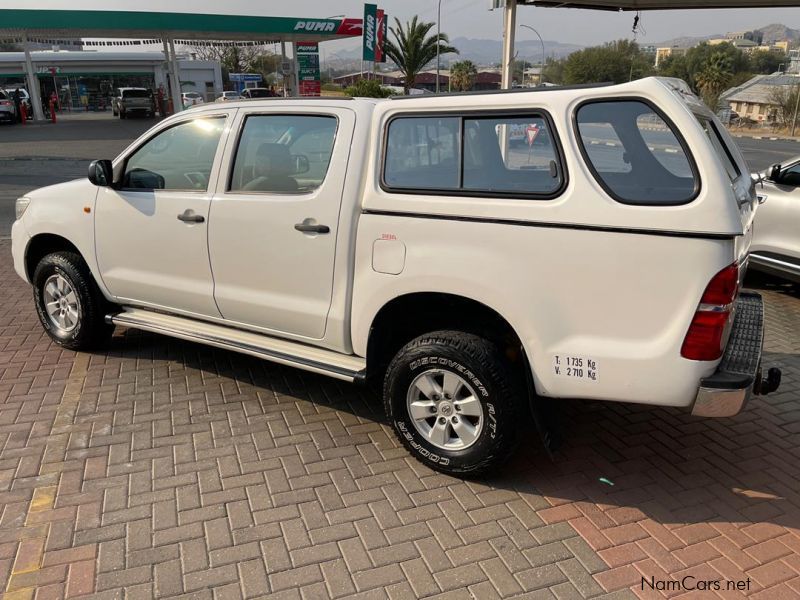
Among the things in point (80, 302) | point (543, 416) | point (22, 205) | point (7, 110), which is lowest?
Result: point (543, 416)

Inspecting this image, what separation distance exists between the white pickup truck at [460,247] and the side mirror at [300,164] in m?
0.01

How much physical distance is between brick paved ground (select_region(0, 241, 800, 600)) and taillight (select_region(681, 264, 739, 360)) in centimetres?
94

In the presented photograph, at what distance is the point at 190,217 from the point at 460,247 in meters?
1.91

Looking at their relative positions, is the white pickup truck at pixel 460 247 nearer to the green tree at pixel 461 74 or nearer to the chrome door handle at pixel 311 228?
the chrome door handle at pixel 311 228

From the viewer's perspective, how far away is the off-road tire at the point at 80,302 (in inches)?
192

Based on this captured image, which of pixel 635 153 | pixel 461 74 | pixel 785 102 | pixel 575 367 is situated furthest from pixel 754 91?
pixel 575 367

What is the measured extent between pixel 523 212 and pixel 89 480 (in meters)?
2.60

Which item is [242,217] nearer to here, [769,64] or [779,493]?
[779,493]

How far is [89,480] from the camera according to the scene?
341 centimetres

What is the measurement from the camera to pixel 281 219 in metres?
3.77

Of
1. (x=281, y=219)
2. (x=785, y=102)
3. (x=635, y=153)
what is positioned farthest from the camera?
(x=785, y=102)

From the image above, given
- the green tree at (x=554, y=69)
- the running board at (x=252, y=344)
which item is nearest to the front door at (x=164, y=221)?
the running board at (x=252, y=344)

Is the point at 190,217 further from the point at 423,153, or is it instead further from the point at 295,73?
the point at 295,73

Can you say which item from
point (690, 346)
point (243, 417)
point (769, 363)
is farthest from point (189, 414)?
point (769, 363)
